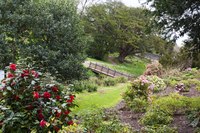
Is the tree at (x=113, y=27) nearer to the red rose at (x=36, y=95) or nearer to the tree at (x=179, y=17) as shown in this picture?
the tree at (x=179, y=17)

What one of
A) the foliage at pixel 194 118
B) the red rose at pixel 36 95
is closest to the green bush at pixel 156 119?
the foliage at pixel 194 118

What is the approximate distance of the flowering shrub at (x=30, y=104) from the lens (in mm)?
4309

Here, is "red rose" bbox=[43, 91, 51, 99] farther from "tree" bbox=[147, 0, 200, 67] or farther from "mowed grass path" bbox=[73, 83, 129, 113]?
"mowed grass path" bbox=[73, 83, 129, 113]

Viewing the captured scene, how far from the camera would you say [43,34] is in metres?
10.6

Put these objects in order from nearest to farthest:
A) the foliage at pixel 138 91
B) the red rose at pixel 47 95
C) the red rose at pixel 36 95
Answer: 1. the red rose at pixel 36 95
2. the red rose at pixel 47 95
3. the foliage at pixel 138 91

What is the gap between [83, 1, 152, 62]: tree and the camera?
116 ft

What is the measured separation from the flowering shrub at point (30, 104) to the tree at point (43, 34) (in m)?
5.35

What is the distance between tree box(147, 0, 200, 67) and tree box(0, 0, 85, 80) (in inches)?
152

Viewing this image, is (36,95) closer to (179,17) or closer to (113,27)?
(179,17)

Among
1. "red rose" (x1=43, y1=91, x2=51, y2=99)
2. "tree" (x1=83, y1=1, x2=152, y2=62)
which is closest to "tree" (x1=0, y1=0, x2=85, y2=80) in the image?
"red rose" (x1=43, y1=91, x2=51, y2=99)

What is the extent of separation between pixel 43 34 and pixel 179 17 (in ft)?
17.2

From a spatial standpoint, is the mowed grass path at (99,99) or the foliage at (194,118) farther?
the mowed grass path at (99,99)

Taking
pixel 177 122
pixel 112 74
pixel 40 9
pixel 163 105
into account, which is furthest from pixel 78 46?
pixel 112 74

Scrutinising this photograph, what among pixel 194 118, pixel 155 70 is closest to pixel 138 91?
pixel 194 118
